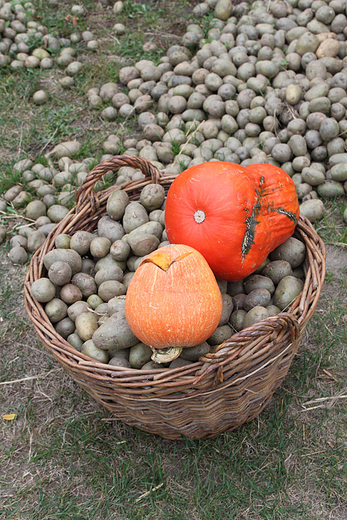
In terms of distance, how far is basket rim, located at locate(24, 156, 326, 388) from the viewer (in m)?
1.77

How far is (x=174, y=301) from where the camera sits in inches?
70.9

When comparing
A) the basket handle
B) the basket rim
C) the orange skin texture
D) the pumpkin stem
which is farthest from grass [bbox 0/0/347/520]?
the pumpkin stem

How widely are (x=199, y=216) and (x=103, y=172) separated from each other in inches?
31.2

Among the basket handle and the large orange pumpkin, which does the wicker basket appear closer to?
the large orange pumpkin

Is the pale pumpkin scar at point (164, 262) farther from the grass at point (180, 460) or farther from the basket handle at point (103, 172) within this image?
the grass at point (180, 460)

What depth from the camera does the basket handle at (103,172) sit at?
103 inches

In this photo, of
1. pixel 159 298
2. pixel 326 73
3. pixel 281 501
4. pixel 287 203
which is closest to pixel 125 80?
pixel 326 73

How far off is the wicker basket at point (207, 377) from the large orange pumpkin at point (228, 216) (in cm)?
28

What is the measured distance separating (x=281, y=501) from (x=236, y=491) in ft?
0.71

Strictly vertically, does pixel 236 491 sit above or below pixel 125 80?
below

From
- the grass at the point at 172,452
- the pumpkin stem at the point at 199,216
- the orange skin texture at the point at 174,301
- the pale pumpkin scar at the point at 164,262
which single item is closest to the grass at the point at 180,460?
the grass at the point at 172,452

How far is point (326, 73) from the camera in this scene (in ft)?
12.1

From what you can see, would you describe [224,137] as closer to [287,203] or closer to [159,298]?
[287,203]

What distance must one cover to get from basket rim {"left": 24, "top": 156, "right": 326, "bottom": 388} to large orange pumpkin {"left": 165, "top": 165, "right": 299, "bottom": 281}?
0.27 m
